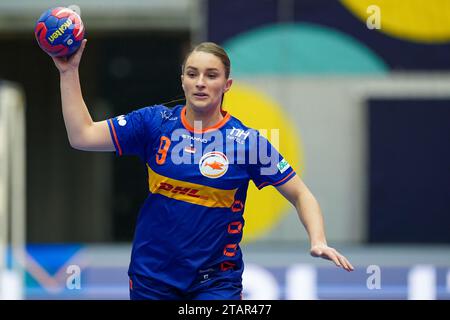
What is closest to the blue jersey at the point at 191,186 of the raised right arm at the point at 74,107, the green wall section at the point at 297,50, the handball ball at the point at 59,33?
the raised right arm at the point at 74,107

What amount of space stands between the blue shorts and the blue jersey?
0.03m

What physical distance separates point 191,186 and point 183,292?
461 millimetres

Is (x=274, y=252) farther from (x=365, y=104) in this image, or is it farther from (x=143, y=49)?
(x=143, y=49)

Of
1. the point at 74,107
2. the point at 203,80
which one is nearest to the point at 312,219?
the point at 203,80

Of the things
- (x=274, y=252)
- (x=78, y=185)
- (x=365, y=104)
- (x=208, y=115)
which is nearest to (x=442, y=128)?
(x=365, y=104)

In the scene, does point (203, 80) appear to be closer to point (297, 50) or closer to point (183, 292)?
point (183, 292)

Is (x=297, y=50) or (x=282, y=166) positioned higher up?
(x=297, y=50)

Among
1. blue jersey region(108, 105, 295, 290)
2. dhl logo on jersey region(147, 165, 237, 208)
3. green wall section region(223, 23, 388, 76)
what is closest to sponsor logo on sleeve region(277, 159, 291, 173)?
blue jersey region(108, 105, 295, 290)

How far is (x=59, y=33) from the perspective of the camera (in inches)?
147

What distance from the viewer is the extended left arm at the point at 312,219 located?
3.63m

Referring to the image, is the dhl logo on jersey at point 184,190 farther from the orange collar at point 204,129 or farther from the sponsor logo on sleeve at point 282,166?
the sponsor logo on sleeve at point 282,166

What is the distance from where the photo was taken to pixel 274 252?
10.1 m

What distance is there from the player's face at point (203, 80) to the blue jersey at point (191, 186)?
15cm
